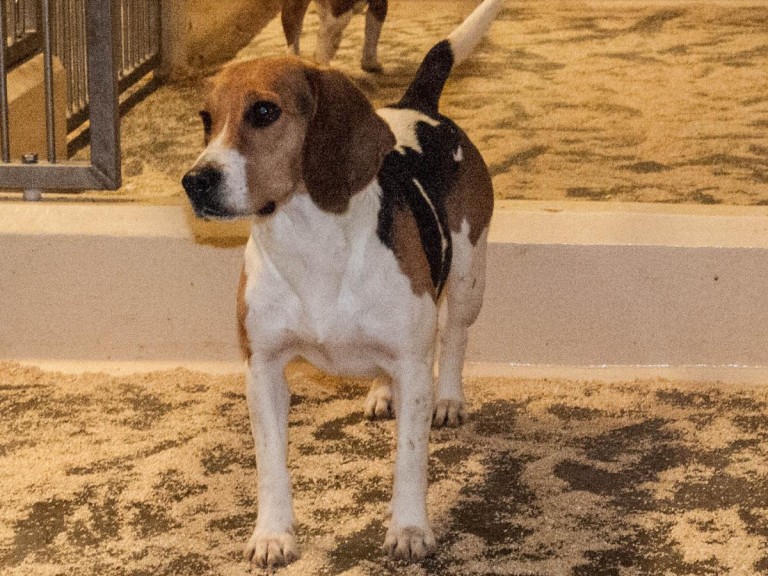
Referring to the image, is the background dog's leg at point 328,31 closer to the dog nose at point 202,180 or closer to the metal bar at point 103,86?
the metal bar at point 103,86

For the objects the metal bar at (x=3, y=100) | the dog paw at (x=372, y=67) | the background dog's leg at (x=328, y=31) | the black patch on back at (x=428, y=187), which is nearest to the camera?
the black patch on back at (x=428, y=187)

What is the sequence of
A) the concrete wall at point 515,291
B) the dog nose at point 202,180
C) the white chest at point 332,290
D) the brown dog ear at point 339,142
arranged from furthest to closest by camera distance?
the concrete wall at point 515,291 → the white chest at point 332,290 → the brown dog ear at point 339,142 → the dog nose at point 202,180

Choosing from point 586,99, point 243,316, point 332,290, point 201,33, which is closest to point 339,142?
point 332,290

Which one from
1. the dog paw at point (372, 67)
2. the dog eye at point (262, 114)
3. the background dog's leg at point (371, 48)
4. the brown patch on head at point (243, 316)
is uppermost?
the dog eye at point (262, 114)

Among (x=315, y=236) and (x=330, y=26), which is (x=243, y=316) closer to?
(x=315, y=236)

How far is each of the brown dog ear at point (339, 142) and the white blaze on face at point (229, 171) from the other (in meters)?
0.16

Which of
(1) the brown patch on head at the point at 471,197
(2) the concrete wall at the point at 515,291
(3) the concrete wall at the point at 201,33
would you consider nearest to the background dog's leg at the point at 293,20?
(3) the concrete wall at the point at 201,33

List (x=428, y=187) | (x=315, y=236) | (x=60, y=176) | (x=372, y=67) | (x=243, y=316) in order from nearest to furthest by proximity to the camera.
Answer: (x=315, y=236) → (x=243, y=316) → (x=428, y=187) → (x=60, y=176) → (x=372, y=67)

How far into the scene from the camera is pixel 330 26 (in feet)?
25.0

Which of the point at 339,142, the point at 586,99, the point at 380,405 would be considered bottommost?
the point at 586,99

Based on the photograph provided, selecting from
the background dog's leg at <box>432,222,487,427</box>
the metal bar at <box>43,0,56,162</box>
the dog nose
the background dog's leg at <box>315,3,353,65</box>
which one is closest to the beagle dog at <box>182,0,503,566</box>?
the dog nose

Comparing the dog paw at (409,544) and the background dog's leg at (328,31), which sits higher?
the dog paw at (409,544)

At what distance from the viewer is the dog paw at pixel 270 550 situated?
2820 mm

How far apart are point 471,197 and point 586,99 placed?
11.7 ft
